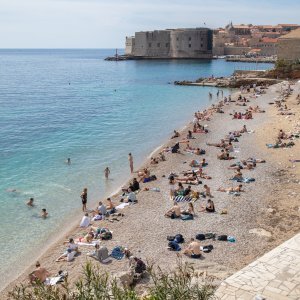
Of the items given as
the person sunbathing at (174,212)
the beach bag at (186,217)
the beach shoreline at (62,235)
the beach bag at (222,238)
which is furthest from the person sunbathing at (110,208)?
the beach bag at (222,238)

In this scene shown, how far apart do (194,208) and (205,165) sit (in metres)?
6.38

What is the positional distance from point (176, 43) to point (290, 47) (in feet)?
234

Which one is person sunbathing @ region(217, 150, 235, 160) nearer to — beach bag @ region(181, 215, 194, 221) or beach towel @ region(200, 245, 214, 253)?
beach bag @ region(181, 215, 194, 221)

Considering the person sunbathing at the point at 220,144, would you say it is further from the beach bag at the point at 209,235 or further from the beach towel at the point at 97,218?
the beach bag at the point at 209,235

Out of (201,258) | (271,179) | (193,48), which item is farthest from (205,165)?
(193,48)

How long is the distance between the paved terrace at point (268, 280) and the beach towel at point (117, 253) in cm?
412

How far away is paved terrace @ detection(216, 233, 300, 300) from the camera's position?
8.89 m

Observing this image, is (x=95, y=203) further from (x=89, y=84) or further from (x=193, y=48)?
(x=193, y=48)

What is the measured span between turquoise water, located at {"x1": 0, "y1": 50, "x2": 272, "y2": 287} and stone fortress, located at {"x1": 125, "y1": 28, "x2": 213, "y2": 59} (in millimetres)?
67862

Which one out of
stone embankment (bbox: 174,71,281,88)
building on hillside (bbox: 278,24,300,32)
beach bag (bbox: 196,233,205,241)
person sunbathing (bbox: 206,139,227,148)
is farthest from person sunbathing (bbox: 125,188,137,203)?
building on hillside (bbox: 278,24,300,32)

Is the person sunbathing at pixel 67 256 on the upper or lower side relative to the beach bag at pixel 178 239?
lower

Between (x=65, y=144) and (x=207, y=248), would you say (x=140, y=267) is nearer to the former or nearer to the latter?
(x=207, y=248)

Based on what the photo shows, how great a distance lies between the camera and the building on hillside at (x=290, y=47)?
203 ft

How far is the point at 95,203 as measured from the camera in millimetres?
19172
